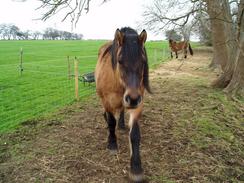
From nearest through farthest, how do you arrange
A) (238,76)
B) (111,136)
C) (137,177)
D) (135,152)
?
(137,177), (135,152), (111,136), (238,76)

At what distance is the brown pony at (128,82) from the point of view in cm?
307

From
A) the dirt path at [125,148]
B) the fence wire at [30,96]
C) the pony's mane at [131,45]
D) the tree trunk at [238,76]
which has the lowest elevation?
the dirt path at [125,148]

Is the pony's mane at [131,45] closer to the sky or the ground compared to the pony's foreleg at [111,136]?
closer to the sky

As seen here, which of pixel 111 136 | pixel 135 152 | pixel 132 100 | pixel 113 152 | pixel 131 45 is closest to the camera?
pixel 132 100

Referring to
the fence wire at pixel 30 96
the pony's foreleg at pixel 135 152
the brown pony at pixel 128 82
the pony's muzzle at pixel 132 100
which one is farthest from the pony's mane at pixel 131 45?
the fence wire at pixel 30 96

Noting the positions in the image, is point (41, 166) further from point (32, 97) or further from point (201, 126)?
point (32, 97)

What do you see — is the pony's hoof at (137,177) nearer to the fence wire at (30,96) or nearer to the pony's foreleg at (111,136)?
the pony's foreleg at (111,136)

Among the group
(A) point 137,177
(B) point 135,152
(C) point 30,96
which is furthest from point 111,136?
(C) point 30,96

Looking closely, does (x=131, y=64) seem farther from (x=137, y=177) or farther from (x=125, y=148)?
(x=125, y=148)

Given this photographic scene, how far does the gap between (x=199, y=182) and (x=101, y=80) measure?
77.4 inches

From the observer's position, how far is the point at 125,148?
4316 mm

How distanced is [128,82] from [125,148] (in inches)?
62.6

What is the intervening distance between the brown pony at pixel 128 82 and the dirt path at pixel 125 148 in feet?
1.02

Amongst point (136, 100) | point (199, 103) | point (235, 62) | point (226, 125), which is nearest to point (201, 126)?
point (226, 125)
